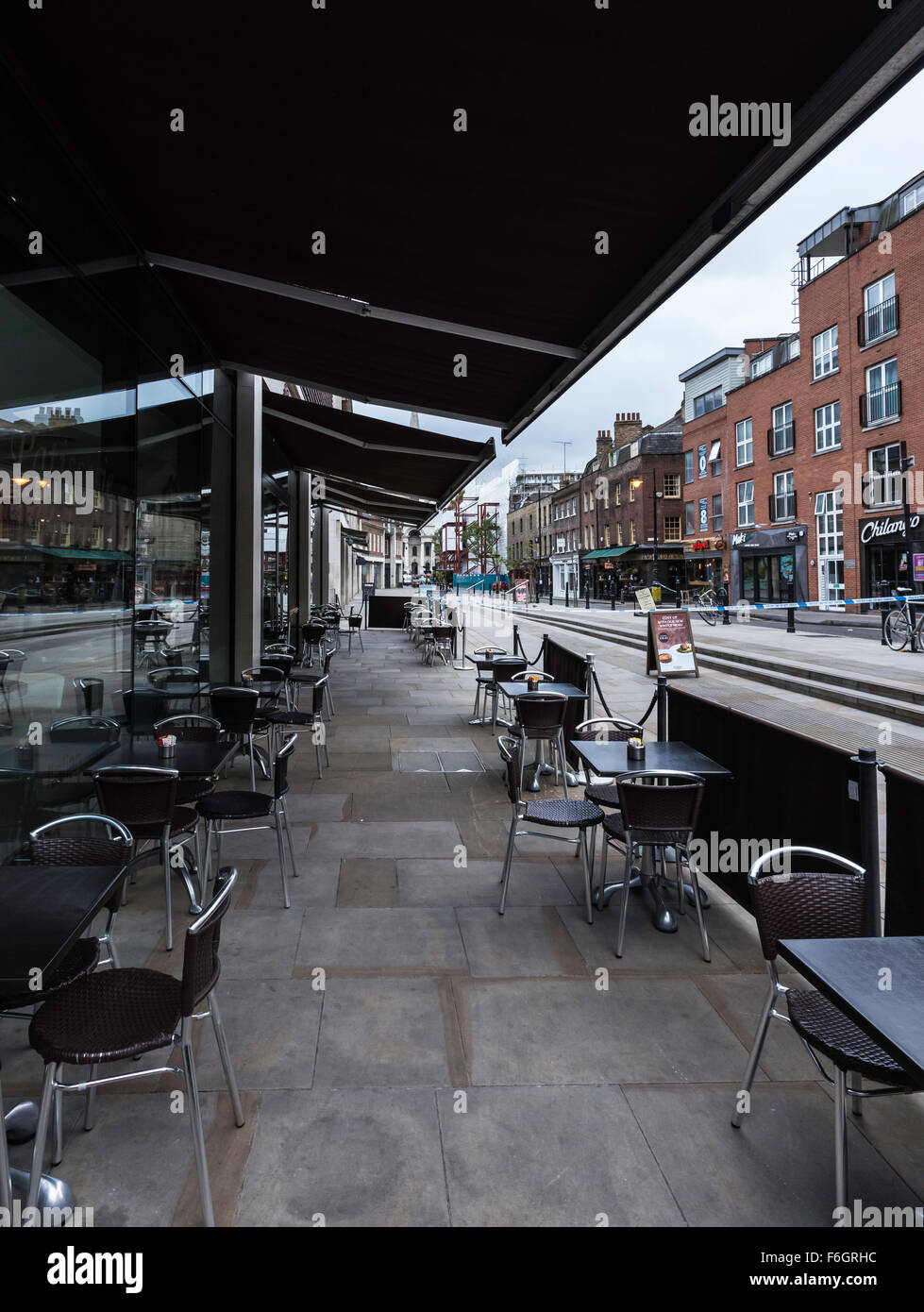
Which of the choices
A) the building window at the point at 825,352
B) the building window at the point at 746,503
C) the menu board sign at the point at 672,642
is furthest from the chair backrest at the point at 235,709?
the building window at the point at 746,503

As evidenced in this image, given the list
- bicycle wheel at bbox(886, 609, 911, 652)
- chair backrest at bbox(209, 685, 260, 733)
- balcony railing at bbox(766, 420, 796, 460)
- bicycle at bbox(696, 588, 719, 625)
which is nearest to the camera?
chair backrest at bbox(209, 685, 260, 733)

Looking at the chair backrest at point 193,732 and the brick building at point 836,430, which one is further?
the brick building at point 836,430

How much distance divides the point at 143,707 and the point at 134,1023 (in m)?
4.69

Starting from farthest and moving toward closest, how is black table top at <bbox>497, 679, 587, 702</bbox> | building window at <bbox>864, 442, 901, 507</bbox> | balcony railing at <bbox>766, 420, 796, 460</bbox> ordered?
balcony railing at <bbox>766, 420, 796, 460</bbox>
building window at <bbox>864, 442, 901, 507</bbox>
black table top at <bbox>497, 679, 587, 702</bbox>

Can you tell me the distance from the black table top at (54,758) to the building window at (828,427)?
31.8m

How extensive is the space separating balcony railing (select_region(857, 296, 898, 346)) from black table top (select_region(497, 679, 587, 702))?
1029 inches

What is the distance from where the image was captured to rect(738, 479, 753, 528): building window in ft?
123

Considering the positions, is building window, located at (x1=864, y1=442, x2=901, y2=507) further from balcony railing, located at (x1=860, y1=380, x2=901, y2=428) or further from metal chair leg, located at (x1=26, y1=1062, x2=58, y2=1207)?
metal chair leg, located at (x1=26, y1=1062, x2=58, y2=1207)

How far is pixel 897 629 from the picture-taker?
17.3 m

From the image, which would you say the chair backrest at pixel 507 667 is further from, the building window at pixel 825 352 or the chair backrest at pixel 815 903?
the building window at pixel 825 352

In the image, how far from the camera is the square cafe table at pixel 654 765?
435 centimetres

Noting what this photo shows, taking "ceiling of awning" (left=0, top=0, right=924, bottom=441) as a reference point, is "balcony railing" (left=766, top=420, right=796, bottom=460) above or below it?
above

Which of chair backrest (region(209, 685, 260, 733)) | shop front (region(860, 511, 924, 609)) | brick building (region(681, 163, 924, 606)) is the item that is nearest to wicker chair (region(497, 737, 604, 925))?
chair backrest (region(209, 685, 260, 733))
